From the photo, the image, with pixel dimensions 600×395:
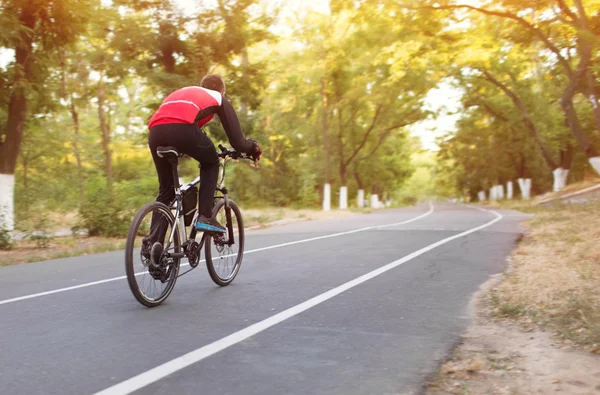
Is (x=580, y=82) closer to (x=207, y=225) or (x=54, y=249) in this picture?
(x=54, y=249)

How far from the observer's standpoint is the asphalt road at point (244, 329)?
122 inches

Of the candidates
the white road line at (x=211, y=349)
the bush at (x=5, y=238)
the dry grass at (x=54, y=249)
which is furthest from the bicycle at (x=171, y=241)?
the bush at (x=5, y=238)

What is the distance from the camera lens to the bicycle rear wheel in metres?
4.55

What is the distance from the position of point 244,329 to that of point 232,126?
80.7 inches

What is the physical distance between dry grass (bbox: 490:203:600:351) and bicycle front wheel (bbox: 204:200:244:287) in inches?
108

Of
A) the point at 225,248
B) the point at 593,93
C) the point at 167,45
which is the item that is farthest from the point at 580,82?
the point at 225,248

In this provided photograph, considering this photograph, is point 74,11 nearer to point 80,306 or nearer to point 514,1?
point 80,306

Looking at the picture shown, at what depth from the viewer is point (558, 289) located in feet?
16.6

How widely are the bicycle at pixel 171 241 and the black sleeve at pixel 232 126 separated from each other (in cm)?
19

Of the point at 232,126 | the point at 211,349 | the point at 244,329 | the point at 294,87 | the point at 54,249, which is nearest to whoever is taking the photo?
the point at 211,349

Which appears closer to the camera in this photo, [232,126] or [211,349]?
[211,349]

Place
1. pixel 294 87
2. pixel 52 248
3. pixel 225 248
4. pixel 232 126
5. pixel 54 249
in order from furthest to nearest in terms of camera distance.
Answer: pixel 294 87
pixel 52 248
pixel 54 249
pixel 225 248
pixel 232 126

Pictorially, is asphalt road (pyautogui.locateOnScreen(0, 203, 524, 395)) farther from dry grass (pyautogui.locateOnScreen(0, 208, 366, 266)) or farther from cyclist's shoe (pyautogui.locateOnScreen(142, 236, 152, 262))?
dry grass (pyautogui.locateOnScreen(0, 208, 366, 266))

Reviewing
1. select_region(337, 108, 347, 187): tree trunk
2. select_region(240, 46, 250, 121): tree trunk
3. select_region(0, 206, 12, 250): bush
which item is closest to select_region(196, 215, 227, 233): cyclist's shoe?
select_region(0, 206, 12, 250): bush
